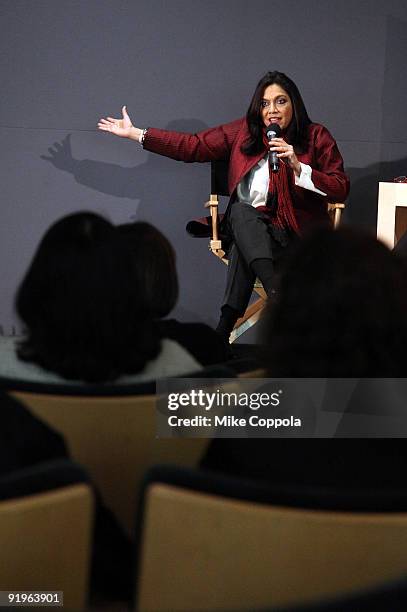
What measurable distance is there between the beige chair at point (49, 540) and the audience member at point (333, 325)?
0.67ft

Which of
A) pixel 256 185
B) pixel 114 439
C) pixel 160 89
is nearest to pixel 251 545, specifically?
pixel 114 439

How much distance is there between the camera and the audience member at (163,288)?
158cm

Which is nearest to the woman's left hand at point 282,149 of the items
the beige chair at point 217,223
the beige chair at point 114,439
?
the beige chair at point 217,223

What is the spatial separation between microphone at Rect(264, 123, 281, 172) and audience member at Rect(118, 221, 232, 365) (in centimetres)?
186

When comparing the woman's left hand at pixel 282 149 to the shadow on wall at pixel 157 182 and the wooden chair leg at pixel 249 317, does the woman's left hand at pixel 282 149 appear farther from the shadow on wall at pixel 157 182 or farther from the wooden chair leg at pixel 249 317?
the shadow on wall at pixel 157 182

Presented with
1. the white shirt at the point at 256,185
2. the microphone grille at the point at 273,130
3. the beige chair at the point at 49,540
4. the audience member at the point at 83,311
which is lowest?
the beige chair at the point at 49,540

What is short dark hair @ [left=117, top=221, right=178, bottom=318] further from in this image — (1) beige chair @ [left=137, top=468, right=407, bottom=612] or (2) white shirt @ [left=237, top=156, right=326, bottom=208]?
(2) white shirt @ [left=237, top=156, right=326, bottom=208]

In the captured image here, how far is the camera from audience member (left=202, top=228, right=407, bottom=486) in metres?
0.85

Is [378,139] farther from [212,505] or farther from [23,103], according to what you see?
[212,505]

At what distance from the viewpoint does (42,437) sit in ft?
2.85

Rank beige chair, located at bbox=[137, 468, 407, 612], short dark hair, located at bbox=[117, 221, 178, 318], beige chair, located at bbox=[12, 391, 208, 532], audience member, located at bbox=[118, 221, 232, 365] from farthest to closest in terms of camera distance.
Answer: short dark hair, located at bbox=[117, 221, 178, 318] → audience member, located at bbox=[118, 221, 232, 365] → beige chair, located at bbox=[12, 391, 208, 532] → beige chair, located at bbox=[137, 468, 407, 612]

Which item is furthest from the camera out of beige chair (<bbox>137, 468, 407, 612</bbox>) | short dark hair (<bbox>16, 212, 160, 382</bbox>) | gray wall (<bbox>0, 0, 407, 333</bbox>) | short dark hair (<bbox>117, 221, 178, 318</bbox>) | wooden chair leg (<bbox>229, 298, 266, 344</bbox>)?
gray wall (<bbox>0, 0, 407, 333</bbox>)

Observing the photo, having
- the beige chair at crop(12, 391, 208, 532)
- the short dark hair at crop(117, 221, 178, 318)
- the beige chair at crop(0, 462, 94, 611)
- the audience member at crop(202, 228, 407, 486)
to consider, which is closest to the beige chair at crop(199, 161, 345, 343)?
the short dark hair at crop(117, 221, 178, 318)

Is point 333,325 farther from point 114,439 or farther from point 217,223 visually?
point 217,223
